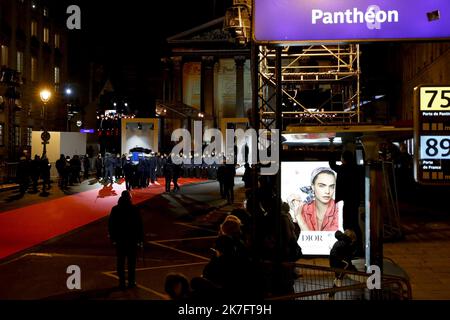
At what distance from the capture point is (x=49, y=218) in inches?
668

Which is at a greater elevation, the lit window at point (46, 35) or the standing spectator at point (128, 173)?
the lit window at point (46, 35)

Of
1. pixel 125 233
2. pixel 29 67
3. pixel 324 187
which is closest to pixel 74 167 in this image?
pixel 29 67

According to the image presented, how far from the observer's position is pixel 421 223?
648 inches

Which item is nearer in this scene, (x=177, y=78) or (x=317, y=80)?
(x=317, y=80)

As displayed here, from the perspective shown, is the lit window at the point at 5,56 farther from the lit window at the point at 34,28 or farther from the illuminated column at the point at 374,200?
the illuminated column at the point at 374,200

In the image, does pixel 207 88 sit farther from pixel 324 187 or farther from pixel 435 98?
pixel 435 98

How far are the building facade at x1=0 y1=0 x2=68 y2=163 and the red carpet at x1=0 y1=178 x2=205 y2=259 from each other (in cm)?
1117

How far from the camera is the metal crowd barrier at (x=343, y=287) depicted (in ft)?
17.6

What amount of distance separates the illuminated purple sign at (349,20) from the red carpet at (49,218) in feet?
29.1

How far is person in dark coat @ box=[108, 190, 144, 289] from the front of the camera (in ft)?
28.3

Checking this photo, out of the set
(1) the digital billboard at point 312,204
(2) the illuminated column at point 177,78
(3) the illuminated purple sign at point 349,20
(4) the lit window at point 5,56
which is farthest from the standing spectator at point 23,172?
(2) the illuminated column at point 177,78

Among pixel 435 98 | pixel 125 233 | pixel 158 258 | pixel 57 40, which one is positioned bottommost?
pixel 158 258

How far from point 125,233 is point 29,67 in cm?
3696
